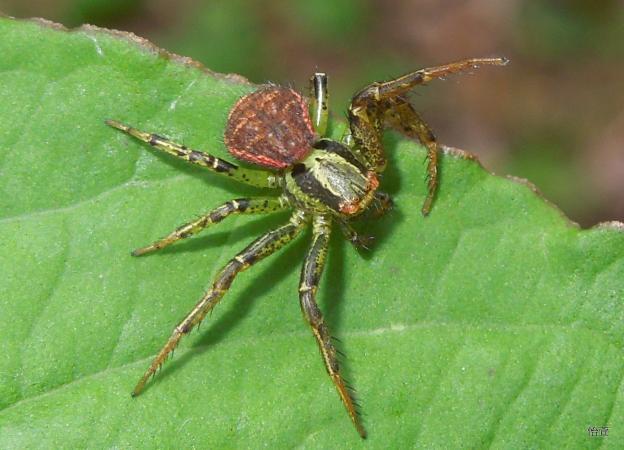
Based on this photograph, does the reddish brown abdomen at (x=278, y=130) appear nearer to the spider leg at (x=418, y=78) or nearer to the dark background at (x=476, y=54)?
the spider leg at (x=418, y=78)

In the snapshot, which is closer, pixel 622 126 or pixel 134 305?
pixel 134 305

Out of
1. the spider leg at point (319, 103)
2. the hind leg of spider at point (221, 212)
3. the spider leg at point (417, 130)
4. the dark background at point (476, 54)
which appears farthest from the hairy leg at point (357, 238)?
the dark background at point (476, 54)

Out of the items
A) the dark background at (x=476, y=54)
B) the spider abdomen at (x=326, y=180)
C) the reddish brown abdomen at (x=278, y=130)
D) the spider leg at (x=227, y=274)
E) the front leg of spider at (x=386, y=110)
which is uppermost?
the front leg of spider at (x=386, y=110)

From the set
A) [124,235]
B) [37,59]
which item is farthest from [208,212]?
[37,59]

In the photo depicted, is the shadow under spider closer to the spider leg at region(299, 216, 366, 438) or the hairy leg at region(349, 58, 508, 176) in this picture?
the spider leg at region(299, 216, 366, 438)

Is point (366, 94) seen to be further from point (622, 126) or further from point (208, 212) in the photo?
point (622, 126)

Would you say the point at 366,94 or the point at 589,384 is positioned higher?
the point at 366,94
